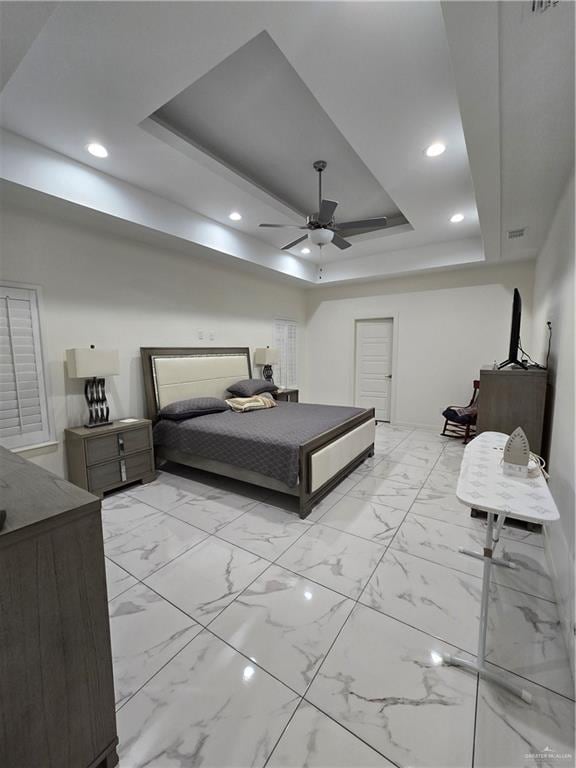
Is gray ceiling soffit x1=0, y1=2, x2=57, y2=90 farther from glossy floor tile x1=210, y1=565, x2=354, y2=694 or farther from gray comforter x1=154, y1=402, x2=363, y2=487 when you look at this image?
glossy floor tile x1=210, y1=565, x2=354, y2=694

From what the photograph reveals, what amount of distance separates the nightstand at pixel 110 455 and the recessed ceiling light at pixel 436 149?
356 cm

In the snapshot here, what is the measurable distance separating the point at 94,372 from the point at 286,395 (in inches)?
122

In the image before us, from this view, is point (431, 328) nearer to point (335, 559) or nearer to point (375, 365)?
point (375, 365)

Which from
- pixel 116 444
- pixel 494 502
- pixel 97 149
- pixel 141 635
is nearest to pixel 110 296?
pixel 97 149

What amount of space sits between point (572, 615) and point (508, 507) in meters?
0.78

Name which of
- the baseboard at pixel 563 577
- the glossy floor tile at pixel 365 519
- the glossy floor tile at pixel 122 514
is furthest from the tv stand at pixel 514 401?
the glossy floor tile at pixel 122 514

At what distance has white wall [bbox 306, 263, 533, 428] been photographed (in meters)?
4.84

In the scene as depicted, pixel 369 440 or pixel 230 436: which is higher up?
pixel 230 436

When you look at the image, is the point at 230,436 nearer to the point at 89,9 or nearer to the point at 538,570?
the point at 538,570

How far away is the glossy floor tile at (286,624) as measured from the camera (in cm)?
144

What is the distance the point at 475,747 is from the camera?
1.13 metres

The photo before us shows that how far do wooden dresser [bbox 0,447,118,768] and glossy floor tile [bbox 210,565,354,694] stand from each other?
2.05ft

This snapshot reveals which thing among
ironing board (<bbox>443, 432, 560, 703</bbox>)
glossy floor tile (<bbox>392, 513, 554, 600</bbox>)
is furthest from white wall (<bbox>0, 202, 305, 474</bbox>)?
ironing board (<bbox>443, 432, 560, 703</bbox>)

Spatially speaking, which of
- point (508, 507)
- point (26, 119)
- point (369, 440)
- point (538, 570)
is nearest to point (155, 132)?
point (26, 119)
